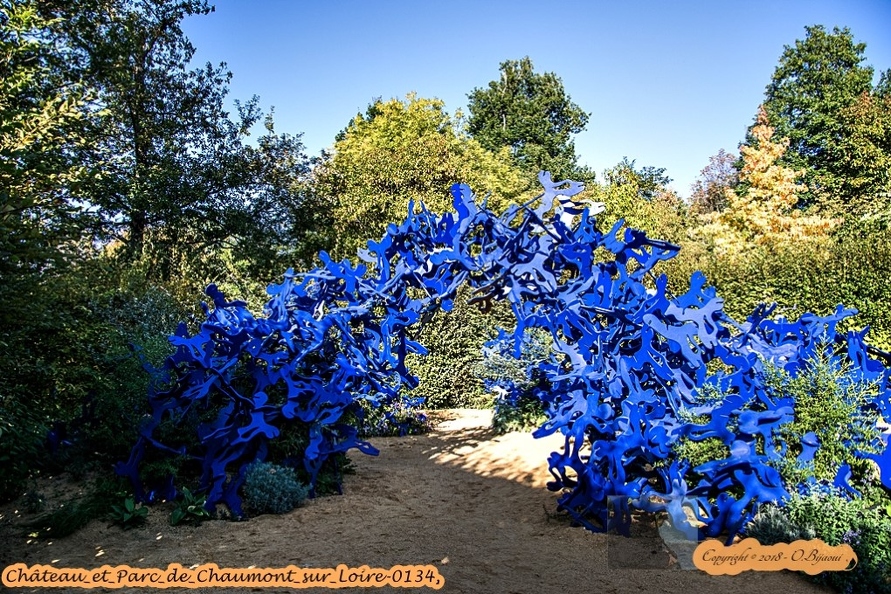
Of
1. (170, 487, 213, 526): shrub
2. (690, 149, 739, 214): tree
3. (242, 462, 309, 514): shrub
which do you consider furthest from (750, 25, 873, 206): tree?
(170, 487, 213, 526): shrub

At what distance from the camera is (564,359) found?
19.1ft

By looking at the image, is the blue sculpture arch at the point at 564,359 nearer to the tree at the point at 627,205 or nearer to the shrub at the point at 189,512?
the shrub at the point at 189,512

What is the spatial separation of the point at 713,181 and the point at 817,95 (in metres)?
7.07

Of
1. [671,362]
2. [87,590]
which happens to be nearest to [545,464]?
[671,362]

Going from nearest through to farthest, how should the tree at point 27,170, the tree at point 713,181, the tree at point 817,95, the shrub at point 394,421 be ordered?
the tree at point 27,170 → the shrub at point 394,421 → the tree at point 817,95 → the tree at point 713,181

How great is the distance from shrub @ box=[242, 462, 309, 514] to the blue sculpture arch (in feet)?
0.44

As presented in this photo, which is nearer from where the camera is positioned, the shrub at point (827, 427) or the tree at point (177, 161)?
the shrub at point (827, 427)

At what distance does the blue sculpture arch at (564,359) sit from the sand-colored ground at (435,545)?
35 cm

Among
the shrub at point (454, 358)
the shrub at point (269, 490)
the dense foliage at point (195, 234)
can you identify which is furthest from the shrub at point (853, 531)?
the shrub at point (454, 358)

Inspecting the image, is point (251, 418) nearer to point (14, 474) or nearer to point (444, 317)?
point (14, 474)

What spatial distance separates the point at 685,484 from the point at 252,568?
9.29 feet

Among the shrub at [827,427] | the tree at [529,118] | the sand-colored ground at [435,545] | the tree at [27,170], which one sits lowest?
the sand-colored ground at [435,545]

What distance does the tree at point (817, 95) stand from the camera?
23234mm

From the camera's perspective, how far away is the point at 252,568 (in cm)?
390
